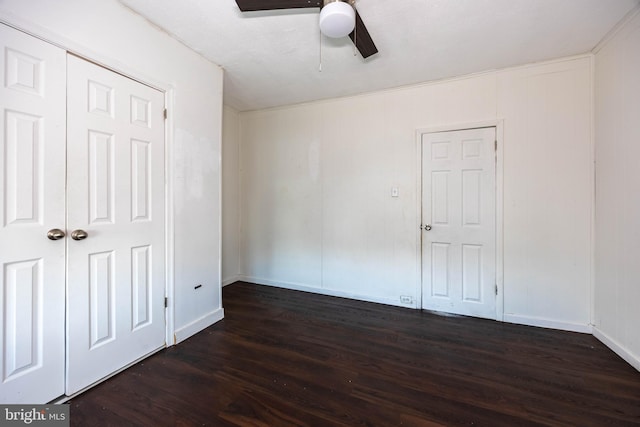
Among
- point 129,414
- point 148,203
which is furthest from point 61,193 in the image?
point 129,414

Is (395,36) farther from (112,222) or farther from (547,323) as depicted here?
(547,323)

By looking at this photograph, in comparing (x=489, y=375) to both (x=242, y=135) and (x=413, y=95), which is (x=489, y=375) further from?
(x=242, y=135)

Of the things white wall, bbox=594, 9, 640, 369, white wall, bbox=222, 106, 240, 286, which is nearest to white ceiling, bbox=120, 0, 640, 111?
white wall, bbox=594, 9, 640, 369

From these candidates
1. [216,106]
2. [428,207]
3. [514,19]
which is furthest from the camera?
[428,207]

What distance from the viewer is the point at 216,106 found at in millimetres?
2648

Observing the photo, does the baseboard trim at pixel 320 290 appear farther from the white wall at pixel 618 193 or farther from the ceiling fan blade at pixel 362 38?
the ceiling fan blade at pixel 362 38

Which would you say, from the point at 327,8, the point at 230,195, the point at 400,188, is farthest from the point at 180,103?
the point at 400,188

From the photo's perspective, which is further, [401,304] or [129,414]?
[401,304]

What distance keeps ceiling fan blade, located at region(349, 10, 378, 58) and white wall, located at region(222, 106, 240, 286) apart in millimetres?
2483

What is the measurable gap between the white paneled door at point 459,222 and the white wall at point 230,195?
2.67 meters

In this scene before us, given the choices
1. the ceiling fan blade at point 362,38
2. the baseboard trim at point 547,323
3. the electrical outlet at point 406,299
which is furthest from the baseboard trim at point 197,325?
the baseboard trim at point 547,323

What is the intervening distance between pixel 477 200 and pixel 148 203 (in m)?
3.08

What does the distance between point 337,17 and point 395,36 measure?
933mm

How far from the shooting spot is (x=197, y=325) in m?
2.46
